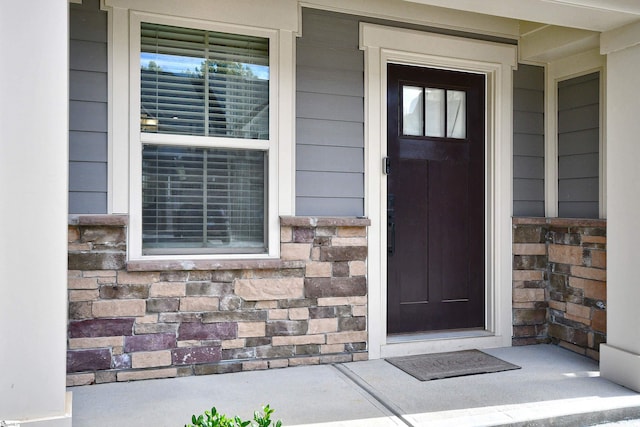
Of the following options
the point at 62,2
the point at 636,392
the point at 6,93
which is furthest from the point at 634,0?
the point at 6,93

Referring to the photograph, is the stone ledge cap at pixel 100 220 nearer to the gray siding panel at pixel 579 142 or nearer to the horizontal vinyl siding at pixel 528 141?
the horizontal vinyl siding at pixel 528 141

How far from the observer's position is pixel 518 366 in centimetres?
349

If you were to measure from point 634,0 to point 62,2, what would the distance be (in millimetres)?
3046

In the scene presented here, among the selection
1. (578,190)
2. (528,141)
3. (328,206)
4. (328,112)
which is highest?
(328,112)

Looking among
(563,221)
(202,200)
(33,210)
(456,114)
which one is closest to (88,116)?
(202,200)

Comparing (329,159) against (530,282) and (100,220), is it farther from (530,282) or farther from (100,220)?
(530,282)

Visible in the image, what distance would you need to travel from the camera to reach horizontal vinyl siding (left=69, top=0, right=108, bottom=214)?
3057 mm

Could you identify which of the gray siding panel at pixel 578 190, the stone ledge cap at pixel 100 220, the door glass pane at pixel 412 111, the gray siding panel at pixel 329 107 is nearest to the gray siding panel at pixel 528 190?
the gray siding panel at pixel 578 190

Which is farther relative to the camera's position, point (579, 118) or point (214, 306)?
point (579, 118)

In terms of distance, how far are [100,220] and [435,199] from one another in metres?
2.35

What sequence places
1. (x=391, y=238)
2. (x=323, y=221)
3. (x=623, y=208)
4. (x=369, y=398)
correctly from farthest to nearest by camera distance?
1. (x=391, y=238)
2. (x=323, y=221)
3. (x=623, y=208)
4. (x=369, y=398)

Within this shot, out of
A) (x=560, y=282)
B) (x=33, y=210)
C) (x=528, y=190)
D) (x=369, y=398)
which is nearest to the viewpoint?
(x=33, y=210)

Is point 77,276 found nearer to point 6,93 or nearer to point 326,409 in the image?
point 6,93

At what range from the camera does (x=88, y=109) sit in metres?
3.09
